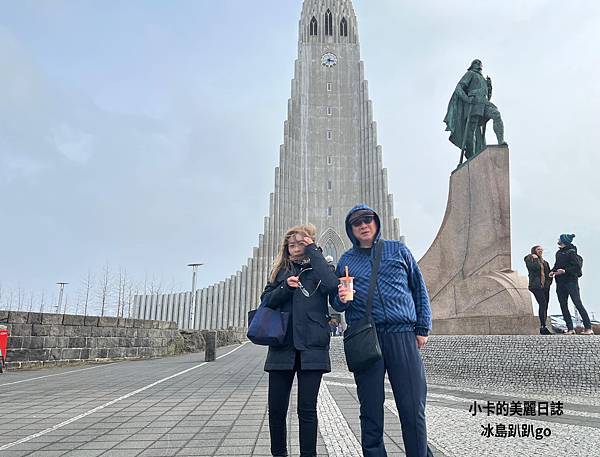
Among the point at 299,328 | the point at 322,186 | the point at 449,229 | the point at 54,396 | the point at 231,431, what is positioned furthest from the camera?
the point at 322,186

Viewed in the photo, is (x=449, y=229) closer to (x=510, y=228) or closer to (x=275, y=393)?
(x=510, y=228)

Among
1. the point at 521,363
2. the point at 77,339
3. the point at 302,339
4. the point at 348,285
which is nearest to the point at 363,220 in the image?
the point at 348,285

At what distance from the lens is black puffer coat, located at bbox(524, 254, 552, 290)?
7.72 m

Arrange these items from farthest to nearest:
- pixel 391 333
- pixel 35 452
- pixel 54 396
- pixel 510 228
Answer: pixel 510 228, pixel 54 396, pixel 35 452, pixel 391 333

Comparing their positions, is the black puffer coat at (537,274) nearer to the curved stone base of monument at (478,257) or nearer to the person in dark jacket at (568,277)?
the person in dark jacket at (568,277)

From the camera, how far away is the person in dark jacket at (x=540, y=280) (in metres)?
7.71

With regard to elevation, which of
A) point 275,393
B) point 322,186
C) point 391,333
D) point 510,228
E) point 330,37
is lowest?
point 275,393

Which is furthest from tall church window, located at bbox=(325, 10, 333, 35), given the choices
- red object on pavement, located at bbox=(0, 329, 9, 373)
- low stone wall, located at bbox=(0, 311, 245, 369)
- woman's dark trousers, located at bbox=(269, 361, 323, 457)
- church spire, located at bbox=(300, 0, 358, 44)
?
woman's dark trousers, located at bbox=(269, 361, 323, 457)

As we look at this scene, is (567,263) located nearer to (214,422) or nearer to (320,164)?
(214,422)

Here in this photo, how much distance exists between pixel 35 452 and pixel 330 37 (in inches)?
2051

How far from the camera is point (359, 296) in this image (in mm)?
2703

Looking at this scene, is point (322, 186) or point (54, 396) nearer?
point (54, 396)

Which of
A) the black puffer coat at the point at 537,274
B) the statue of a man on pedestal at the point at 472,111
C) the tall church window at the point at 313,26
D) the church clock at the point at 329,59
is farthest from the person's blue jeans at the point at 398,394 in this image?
the tall church window at the point at 313,26

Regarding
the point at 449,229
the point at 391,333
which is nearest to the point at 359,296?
the point at 391,333
